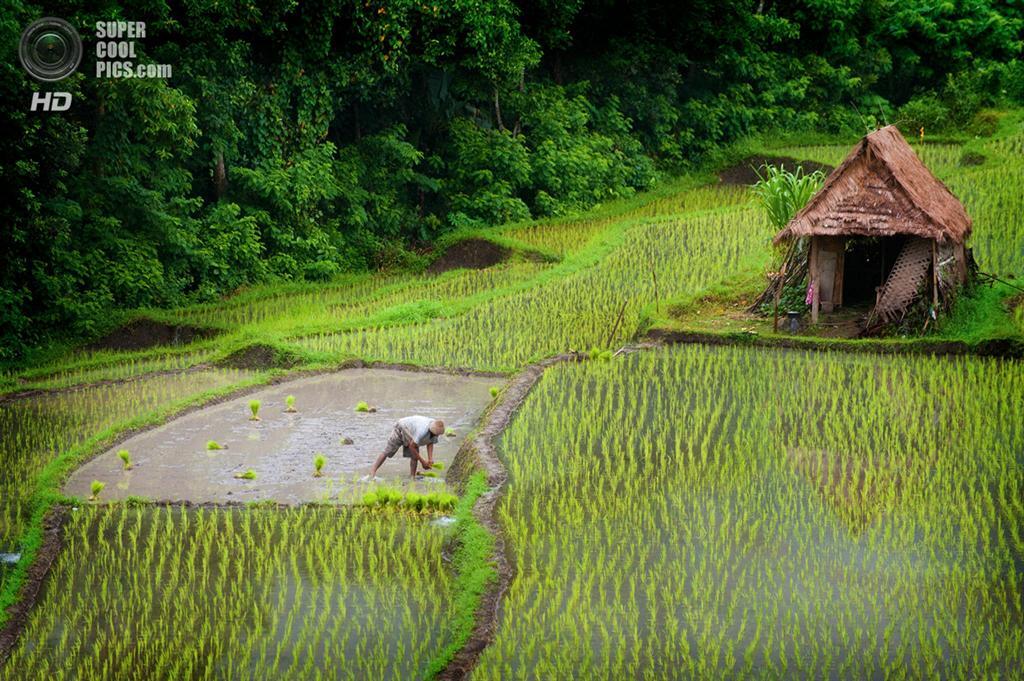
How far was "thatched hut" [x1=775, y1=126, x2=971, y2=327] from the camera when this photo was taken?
1123cm

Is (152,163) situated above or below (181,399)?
above

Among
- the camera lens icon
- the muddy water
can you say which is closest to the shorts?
the muddy water

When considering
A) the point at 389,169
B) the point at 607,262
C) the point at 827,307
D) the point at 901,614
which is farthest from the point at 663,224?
the point at 901,614

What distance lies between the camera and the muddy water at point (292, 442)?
8312mm

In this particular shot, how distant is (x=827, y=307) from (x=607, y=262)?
130 inches

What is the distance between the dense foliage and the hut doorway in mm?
6116

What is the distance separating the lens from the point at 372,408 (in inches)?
404

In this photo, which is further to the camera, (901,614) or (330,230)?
(330,230)

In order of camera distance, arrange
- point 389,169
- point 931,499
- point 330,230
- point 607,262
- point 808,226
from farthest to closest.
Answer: point 389,169, point 330,230, point 607,262, point 808,226, point 931,499

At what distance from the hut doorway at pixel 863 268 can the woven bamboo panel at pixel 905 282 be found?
0.98 metres

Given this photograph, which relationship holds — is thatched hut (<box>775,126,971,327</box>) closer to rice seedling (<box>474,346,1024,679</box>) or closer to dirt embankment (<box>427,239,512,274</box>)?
rice seedling (<box>474,346,1024,679</box>)

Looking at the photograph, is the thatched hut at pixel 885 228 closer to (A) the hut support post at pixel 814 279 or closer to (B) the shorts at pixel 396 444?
(A) the hut support post at pixel 814 279

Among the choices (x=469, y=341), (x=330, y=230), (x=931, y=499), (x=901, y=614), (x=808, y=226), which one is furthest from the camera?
(x=330, y=230)

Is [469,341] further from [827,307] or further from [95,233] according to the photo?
[95,233]
